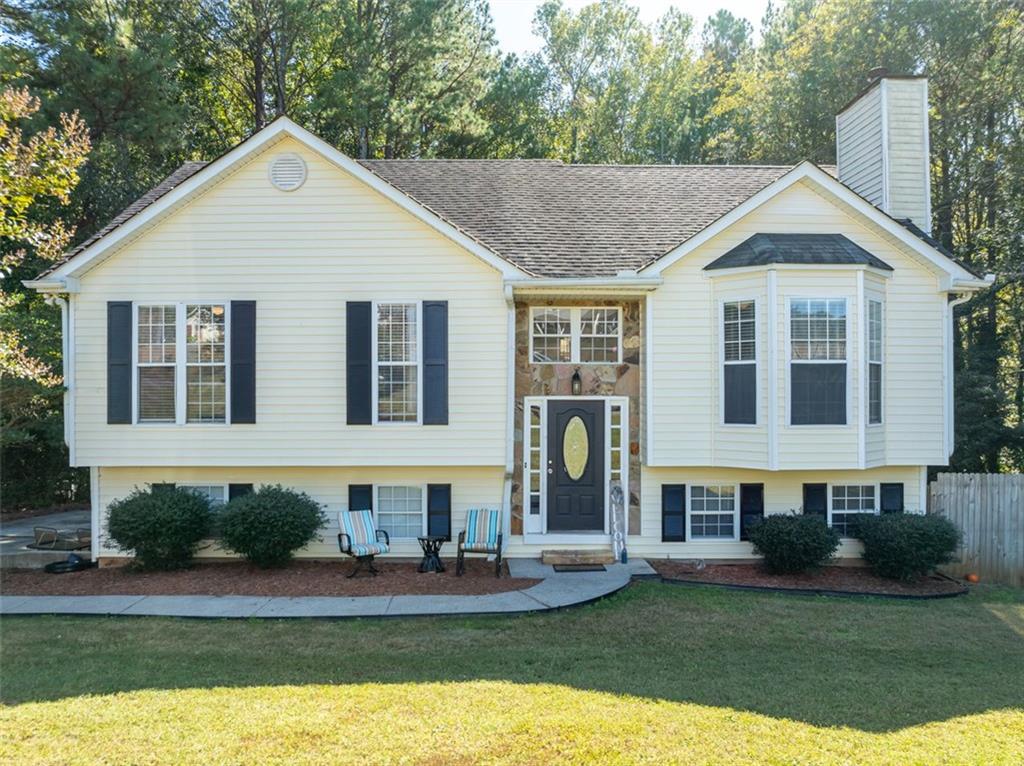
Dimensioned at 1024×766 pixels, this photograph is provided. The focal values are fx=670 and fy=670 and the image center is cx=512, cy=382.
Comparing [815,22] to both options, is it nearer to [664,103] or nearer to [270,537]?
[664,103]

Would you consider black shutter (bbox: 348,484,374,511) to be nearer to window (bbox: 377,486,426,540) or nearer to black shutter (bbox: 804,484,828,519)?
window (bbox: 377,486,426,540)

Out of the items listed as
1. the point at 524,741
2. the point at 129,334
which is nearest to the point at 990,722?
the point at 524,741

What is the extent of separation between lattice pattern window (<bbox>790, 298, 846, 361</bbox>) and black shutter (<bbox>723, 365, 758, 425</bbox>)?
2.25 ft

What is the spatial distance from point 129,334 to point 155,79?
42.6 ft

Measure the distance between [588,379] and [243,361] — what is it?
17.6 ft

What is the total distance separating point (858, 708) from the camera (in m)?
5.43

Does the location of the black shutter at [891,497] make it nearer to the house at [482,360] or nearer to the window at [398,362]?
the house at [482,360]

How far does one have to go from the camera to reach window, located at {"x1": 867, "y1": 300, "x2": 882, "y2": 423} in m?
10.1

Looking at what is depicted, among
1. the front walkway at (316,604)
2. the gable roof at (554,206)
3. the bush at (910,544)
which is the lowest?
the front walkway at (316,604)

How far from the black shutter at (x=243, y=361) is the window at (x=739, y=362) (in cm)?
721

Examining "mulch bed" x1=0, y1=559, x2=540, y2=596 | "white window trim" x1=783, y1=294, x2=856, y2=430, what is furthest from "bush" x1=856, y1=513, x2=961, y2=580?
"mulch bed" x1=0, y1=559, x2=540, y2=596

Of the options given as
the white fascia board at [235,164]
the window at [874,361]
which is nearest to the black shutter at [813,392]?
the window at [874,361]

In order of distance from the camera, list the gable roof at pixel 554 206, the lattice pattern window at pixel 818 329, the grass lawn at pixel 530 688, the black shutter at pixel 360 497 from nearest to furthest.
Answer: the grass lawn at pixel 530 688 → the lattice pattern window at pixel 818 329 → the gable roof at pixel 554 206 → the black shutter at pixel 360 497

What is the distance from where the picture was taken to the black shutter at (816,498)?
424 inches
